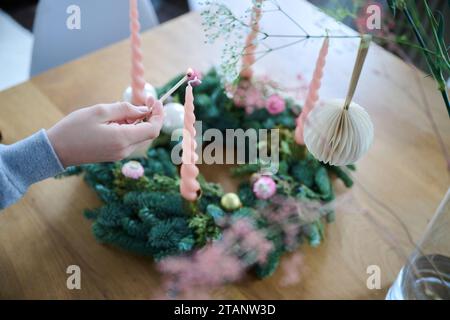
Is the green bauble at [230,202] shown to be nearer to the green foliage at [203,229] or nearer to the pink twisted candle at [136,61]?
the green foliage at [203,229]

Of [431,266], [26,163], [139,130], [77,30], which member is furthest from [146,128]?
[77,30]

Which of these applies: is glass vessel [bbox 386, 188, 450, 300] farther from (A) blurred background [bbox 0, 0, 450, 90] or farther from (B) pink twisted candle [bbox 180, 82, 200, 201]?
(A) blurred background [bbox 0, 0, 450, 90]

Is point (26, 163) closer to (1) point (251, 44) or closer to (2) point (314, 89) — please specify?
(1) point (251, 44)

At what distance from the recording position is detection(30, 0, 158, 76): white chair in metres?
1.05

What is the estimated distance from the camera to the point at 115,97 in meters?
0.92

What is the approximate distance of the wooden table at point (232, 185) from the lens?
70 centimetres

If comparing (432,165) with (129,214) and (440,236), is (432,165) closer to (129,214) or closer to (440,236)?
(440,236)

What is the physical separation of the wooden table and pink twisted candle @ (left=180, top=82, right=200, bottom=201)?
0.41 feet

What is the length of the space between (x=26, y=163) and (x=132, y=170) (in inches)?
7.3

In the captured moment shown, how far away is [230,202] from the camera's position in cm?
73

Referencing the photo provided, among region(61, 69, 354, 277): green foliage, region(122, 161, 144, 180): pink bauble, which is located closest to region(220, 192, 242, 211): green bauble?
region(61, 69, 354, 277): green foliage

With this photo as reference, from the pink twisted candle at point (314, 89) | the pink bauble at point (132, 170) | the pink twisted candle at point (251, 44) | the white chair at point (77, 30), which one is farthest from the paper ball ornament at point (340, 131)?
the white chair at point (77, 30)

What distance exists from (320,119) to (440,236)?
0.24m

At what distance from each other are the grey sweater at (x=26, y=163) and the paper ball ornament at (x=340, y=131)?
1.05ft
